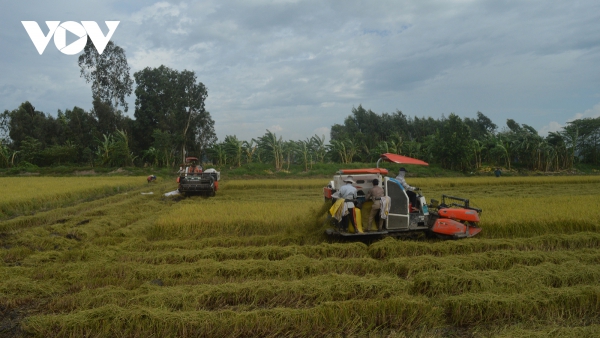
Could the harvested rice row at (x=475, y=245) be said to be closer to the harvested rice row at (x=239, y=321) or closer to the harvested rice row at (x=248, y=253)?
the harvested rice row at (x=248, y=253)

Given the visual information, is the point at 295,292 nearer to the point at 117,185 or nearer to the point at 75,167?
the point at 117,185

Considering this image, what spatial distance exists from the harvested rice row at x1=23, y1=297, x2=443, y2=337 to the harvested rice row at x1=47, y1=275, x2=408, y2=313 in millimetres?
289

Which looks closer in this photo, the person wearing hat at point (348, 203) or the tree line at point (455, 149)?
the person wearing hat at point (348, 203)

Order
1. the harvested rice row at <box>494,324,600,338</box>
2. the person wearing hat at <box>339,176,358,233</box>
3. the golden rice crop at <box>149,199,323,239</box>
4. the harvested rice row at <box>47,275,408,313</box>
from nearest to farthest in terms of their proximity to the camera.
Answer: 1. the harvested rice row at <box>494,324,600,338</box>
2. the harvested rice row at <box>47,275,408,313</box>
3. the person wearing hat at <box>339,176,358,233</box>
4. the golden rice crop at <box>149,199,323,239</box>

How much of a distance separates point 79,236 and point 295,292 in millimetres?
6035

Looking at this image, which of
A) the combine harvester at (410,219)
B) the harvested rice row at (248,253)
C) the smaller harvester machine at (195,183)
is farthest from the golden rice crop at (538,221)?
the smaller harvester machine at (195,183)

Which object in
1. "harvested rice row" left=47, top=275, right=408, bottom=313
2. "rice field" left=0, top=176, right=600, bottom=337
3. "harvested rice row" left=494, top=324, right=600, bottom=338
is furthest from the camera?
"harvested rice row" left=47, top=275, right=408, bottom=313

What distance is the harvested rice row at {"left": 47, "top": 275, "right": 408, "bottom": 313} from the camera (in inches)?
177

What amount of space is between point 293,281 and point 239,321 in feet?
3.99

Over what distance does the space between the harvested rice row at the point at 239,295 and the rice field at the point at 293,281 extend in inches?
0.7

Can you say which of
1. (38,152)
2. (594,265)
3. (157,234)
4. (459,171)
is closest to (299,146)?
(459,171)

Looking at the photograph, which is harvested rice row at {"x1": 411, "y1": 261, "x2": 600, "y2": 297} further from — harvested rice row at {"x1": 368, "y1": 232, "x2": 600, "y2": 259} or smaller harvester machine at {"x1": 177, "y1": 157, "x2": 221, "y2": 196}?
smaller harvester machine at {"x1": 177, "y1": 157, "x2": 221, "y2": 196}

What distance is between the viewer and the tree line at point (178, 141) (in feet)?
113

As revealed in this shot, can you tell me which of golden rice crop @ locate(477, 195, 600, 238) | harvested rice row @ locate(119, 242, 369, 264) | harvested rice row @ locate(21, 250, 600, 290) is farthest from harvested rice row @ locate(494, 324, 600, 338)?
golden rice crop @ locate(477, 195, 600, 238)
